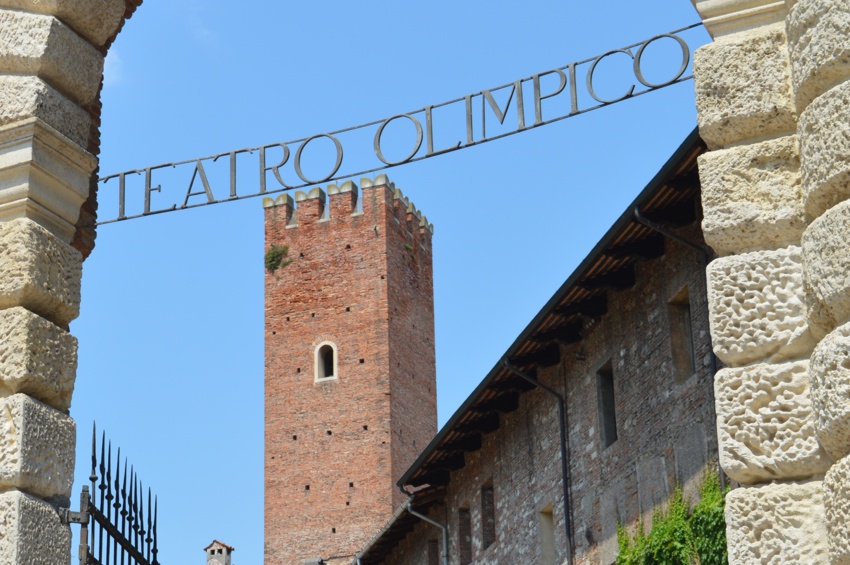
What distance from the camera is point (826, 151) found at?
14.4 feet

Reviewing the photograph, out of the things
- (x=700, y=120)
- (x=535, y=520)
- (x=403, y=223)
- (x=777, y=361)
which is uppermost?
(x=403, y=223)

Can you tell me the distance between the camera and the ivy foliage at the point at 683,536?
547 inches

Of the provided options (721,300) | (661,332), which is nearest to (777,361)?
(721,300)

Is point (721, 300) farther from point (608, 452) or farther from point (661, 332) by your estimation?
point (608, 452)

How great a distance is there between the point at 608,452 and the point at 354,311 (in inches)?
1074

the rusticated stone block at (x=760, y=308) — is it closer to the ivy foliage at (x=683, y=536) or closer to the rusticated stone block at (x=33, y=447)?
the rusticated stone block at (x=33, y=447)

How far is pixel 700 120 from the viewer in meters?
4.88

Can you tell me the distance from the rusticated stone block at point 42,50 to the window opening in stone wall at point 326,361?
36.8 m

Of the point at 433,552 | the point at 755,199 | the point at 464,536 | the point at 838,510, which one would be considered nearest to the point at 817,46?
the point at 755,199

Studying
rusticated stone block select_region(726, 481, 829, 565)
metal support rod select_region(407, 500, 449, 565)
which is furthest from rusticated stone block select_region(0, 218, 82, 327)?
metal support rod select_region(407, 500, 449, 565)

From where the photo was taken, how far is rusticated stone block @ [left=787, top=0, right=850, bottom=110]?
14.4ft

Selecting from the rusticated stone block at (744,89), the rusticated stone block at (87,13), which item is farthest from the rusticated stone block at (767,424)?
the rusticated stone block at (87,13)

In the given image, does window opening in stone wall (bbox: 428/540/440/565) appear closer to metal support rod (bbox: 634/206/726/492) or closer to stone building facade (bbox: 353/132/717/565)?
stone building facade (bbox: 353/132/717/565)

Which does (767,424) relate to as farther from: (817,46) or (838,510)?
(817,46)
